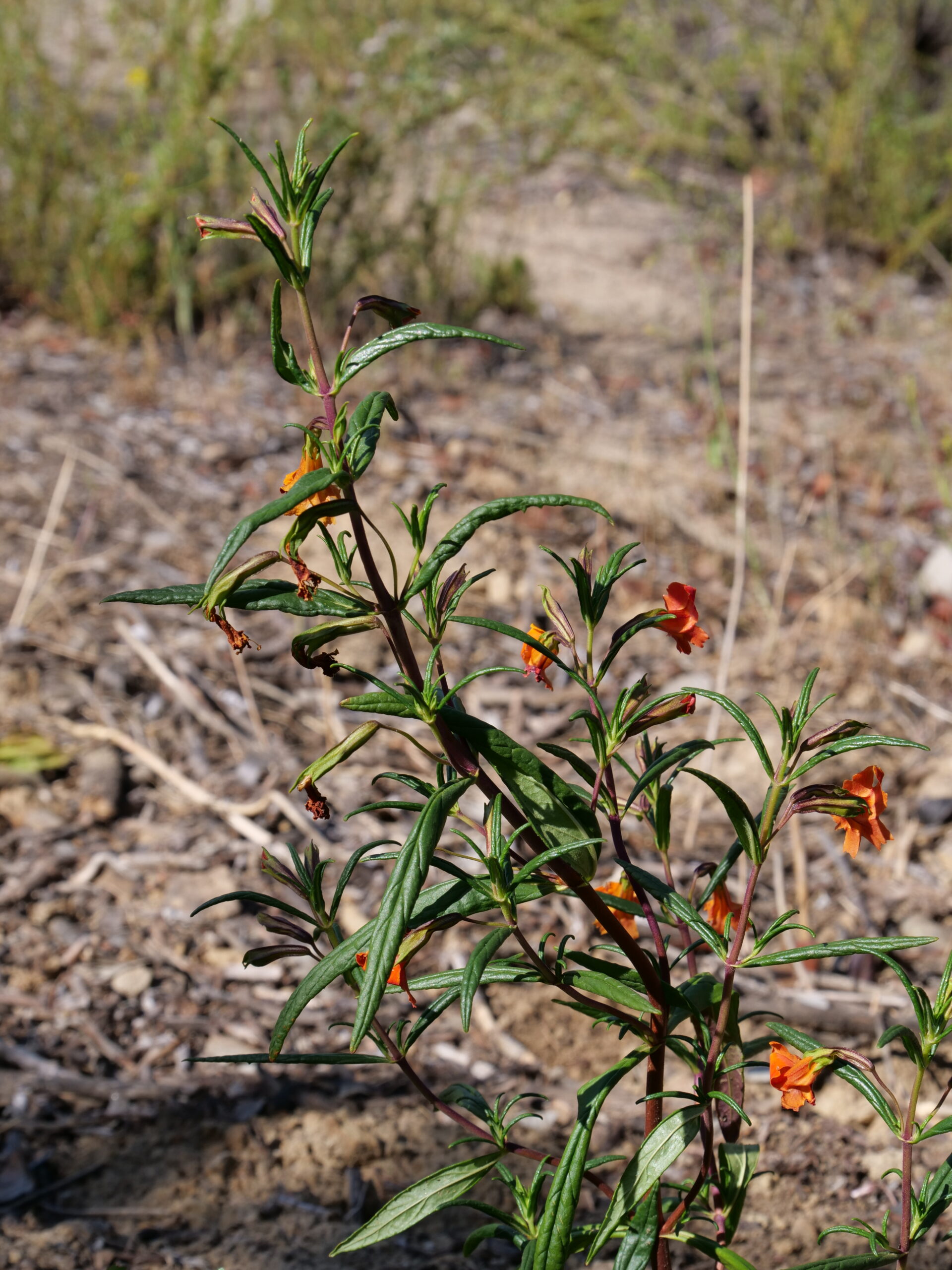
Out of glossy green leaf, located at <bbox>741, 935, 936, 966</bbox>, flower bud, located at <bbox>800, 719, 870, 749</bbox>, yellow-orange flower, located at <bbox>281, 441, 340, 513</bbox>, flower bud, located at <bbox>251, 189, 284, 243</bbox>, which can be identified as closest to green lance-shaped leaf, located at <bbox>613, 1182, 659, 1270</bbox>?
glossy green leaf, located at <bbox>741, 935, 936, 966</bbox>

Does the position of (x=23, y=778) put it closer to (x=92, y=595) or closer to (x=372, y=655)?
(x=92, y=595)

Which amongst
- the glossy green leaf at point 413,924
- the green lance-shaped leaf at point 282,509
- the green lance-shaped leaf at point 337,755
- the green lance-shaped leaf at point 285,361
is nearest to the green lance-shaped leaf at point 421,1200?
the glossy green leaf at point 413,924

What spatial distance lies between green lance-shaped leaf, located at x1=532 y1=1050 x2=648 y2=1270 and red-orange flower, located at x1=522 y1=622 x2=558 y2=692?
39 cm

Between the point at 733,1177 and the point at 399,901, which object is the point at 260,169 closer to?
the point at 399,901

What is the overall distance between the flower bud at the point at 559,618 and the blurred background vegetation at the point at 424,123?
365 cm

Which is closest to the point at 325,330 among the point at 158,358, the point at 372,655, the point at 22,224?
the point at 158,358

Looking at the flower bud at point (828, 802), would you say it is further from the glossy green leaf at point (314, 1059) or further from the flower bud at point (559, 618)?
the glossy green leaf at point (314, 1059)

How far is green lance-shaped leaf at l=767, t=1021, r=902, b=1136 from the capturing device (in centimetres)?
114

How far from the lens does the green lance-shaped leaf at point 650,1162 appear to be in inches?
44.4

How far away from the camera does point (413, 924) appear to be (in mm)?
1074

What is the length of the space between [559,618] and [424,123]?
14.3ft

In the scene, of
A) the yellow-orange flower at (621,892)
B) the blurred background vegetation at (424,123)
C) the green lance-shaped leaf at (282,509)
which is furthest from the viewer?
the blurred background vegetation at (424,123)

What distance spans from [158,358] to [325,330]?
2.22 feet

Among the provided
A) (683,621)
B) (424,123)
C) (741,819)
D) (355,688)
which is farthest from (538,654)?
(424,123)
